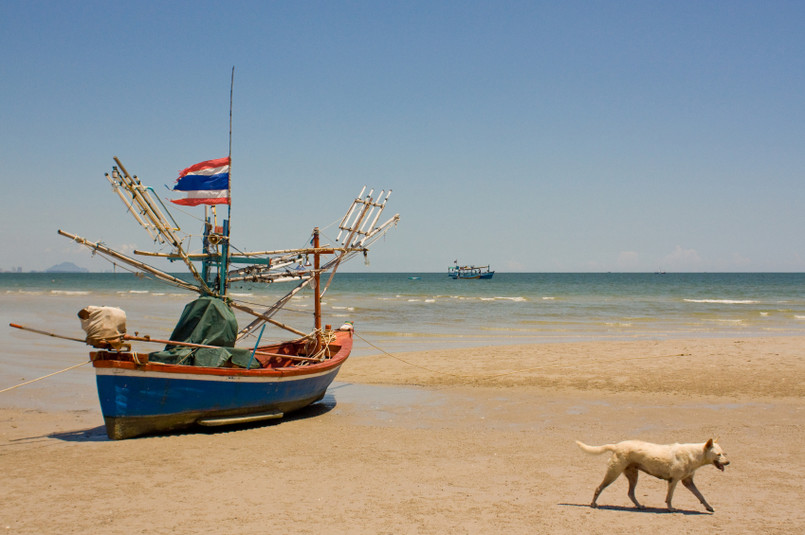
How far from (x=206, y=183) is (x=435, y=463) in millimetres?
7625

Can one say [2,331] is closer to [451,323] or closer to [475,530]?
[451,323]

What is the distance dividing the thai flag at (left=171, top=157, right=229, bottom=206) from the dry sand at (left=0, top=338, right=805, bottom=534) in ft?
15.8

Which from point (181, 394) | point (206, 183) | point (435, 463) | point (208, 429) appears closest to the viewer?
point (435, 463)

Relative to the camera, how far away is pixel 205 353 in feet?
36.9

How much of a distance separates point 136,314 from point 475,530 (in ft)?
115

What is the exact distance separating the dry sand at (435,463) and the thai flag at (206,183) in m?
4.81

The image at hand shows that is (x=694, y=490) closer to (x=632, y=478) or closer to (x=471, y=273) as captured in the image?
(x=632, y=478)

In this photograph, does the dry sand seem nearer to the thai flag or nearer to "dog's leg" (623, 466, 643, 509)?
"dog's leg" (623, 466, 643, 509)

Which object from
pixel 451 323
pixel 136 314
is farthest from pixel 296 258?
pixel 136 314

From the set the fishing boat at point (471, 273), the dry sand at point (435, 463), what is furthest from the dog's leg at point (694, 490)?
the fishing boat at point (471, 273)

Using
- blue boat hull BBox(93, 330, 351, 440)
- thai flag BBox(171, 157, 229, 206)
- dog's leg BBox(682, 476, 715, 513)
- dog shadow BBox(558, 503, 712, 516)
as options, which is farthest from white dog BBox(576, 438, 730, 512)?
thai flag BBox(171, 157, 229, 206)

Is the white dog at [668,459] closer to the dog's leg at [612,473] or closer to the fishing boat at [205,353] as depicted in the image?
the dog's leg at [612,473]

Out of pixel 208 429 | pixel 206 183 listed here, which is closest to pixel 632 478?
pixel 208 429

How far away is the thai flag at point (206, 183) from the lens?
41.3 ft
